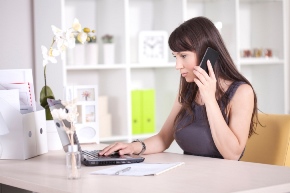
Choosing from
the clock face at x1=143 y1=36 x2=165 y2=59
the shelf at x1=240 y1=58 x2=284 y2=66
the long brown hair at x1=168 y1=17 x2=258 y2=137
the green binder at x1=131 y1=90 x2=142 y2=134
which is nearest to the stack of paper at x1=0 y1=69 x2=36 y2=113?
→ the long brown hair at x1=168 y1=17 x2=258 y2=137

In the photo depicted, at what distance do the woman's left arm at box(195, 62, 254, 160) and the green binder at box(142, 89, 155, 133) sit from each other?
187 cm

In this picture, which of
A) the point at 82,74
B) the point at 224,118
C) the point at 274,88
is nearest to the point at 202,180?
the point at 224,118

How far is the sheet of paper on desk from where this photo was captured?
232 centimetres

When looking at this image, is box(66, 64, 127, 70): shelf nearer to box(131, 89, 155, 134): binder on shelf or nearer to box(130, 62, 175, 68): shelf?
box(130, 62, 175, 68): shelf

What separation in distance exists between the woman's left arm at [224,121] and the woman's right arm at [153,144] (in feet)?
1.07

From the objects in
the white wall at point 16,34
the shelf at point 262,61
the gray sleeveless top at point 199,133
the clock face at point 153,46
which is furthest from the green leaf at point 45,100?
the shelf at point 262,61

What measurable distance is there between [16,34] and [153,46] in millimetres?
1049

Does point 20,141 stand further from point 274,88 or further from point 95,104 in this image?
point 274,88

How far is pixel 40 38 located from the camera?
4297 millimetres

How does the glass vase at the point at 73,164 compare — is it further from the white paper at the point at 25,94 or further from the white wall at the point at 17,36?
the white wall at the point at 17,36

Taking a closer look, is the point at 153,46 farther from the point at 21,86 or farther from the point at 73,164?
the point at 73,164

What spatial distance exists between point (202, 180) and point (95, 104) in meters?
1.41

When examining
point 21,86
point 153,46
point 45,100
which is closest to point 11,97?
point 21,86

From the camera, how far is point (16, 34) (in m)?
4.35
